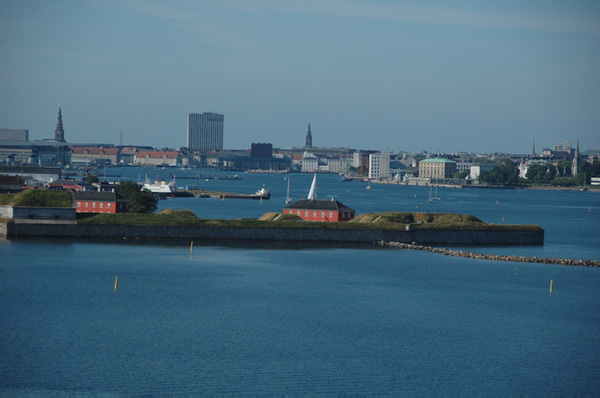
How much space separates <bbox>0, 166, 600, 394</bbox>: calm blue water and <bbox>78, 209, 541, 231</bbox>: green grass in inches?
150

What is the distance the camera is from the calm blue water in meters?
22.1

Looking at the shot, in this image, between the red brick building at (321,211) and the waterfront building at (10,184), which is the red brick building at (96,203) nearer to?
the red brick building at (321,211)

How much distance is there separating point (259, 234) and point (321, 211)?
250 inches

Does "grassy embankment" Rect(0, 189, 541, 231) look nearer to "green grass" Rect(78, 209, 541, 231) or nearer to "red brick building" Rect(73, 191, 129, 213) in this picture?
"green grass" Rect(78, 209, 541, 231)

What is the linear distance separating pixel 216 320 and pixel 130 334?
340cm

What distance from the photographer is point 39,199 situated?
48562 mm

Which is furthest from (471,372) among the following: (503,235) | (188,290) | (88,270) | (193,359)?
(503,235)

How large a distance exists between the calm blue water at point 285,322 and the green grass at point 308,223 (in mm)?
3807

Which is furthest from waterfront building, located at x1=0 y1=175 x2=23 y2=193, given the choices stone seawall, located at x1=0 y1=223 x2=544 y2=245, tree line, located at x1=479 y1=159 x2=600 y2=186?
tree line, located at x1=479 y1=159 x2=600 y2=186

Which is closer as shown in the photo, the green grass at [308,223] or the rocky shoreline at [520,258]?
the rocky shoreline at [520,258]

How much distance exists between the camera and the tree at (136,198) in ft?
195

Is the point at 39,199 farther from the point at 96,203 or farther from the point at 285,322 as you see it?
the point at 285,322

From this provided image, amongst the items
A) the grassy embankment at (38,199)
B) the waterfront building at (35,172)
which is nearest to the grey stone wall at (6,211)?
the grassy embankment at (38,199)

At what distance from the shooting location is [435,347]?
25.8 meters
